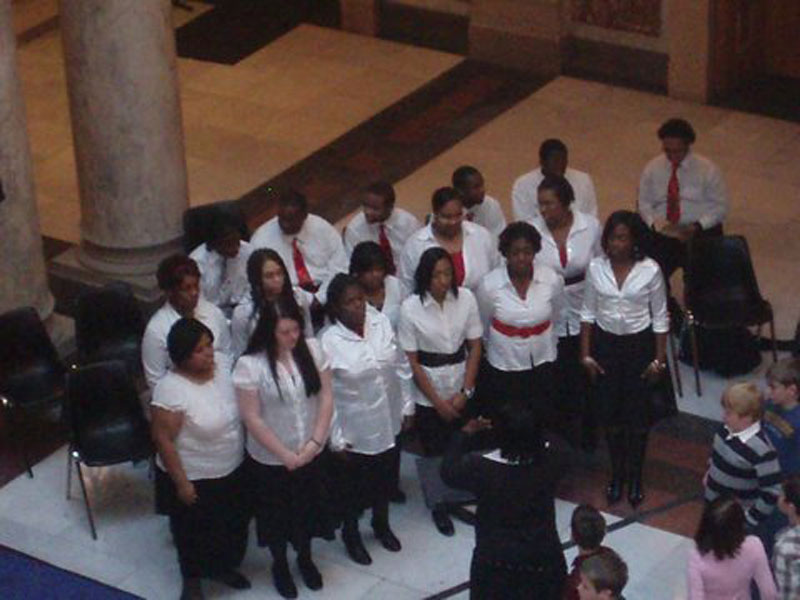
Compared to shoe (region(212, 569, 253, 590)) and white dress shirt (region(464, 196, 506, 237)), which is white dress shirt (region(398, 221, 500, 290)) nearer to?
white dress shirt (region(464, 196, 506, 237))

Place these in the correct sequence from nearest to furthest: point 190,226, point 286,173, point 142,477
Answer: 1. point 142,477
2. point 190,226
3. point 286,173

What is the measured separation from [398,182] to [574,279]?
12.9 feet

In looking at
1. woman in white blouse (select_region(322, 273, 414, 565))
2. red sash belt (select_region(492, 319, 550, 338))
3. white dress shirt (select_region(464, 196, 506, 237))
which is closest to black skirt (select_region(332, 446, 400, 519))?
woman in white blouse (select_region(322, 273, 414, 565))

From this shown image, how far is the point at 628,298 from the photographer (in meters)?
9.86

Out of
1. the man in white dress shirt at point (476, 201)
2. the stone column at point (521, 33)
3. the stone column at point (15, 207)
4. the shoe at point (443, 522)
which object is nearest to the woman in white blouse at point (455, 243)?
the man in white dress shirt at point (476, 201)

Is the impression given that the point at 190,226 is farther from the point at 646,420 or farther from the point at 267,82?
the point at 267,82

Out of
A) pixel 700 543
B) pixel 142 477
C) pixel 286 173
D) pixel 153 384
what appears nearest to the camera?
pixel 700 543

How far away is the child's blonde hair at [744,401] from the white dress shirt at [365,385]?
166 centimetres

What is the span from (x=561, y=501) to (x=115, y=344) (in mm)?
2605

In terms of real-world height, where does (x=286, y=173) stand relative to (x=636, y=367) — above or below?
below

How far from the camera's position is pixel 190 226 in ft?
38.1

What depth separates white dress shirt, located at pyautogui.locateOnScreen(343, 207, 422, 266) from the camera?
10.8 meters

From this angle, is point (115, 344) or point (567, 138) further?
point (567, 138)

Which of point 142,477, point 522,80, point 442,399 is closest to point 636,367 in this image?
point 442,399
